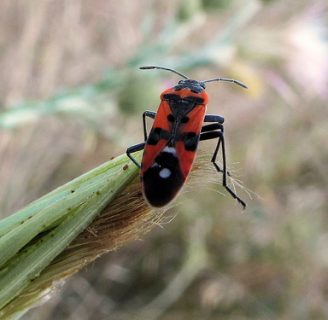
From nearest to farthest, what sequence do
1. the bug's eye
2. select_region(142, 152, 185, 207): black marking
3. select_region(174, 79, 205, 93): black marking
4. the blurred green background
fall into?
1. select_region(142, 152, 185, 207): black marking
2. the bug's eye
3. select_region(174, 79, 205, 93): black marking
4. the blurred green background

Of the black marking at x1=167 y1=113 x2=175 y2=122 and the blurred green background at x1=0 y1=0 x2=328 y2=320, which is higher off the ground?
the black marking at x1=167 y1=113 x2=175 y2=122

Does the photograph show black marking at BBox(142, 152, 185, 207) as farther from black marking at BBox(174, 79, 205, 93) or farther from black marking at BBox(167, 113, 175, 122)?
black marking at BBox(174, 79, 205, 93)

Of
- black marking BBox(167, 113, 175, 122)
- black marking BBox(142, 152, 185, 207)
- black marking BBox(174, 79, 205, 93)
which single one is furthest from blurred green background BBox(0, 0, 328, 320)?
black marking BBox(142, 152, 185, 207)

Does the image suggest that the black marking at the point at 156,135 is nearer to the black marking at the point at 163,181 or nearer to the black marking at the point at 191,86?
the black marking at the point at 163,181

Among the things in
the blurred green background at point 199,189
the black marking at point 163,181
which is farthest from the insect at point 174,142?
the blurred green background at point 199,189

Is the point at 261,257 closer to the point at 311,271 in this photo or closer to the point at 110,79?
the point at 311,271

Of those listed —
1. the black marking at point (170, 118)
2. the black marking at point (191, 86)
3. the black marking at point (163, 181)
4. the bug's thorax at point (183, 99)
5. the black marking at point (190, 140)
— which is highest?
the black marking at point (163, 181)

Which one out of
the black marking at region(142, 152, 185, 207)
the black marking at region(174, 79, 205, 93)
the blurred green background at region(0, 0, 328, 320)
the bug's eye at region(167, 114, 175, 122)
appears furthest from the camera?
the blurred green background at region(0, 0, 328, 320)
